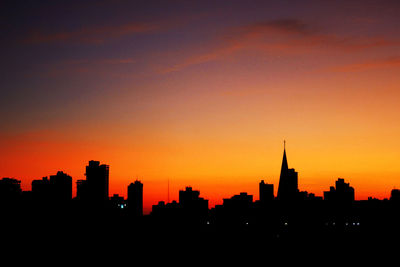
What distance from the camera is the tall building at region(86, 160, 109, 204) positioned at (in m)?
144

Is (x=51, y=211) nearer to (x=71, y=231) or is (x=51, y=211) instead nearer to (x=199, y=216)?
(x=71, y=231)

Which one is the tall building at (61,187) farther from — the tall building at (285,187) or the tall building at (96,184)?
the tall building at (285,187)

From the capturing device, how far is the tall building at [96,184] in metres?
144

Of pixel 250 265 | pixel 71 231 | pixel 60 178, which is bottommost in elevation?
pixel 250 265

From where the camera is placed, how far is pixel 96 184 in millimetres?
145250

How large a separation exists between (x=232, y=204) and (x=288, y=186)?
97.0ft

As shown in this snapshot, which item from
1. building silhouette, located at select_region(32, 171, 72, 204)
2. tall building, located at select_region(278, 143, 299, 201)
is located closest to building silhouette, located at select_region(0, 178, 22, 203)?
building silhouette, located at select_region(32, 171, 72, 204)

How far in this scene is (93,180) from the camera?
5733 inches

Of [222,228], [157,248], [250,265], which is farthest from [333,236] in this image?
[157,248]

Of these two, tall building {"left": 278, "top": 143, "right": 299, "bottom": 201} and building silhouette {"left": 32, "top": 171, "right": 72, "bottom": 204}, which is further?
tall building {"left": 278, "top": 143, "right": 299, "bottom": 201}

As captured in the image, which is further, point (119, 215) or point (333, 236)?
point (333, 236)

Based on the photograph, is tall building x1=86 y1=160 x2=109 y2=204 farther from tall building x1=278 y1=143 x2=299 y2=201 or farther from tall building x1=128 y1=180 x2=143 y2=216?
tall building x1=278 y1=143 x2=299 y2=201

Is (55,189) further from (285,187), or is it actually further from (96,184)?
(285,187)

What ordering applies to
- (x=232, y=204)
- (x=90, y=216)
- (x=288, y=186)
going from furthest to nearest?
(x=288, y=186), (x=232, y=204), (x=90, y=216)
